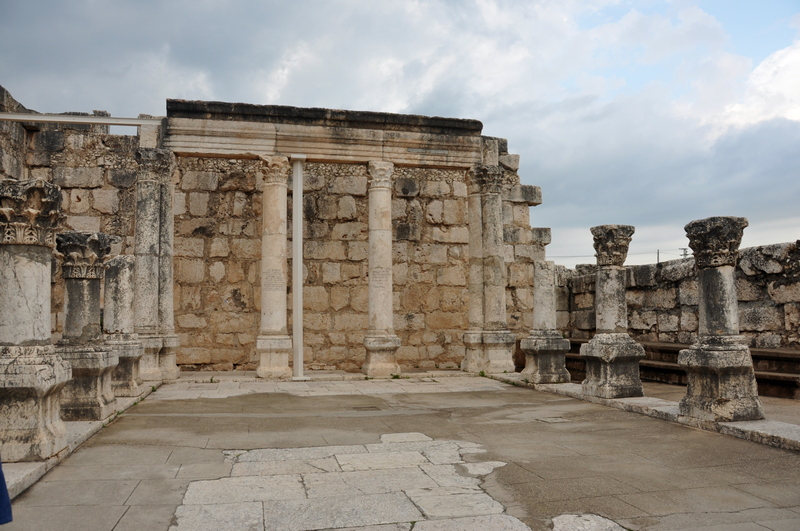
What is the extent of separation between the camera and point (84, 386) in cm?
701

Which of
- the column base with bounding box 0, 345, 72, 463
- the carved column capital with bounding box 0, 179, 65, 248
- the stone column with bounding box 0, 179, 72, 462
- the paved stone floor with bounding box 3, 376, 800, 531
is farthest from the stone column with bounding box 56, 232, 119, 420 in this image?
the carved column capital with bounding box 0, 179, 65, 248

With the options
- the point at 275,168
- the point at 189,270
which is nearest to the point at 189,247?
the point at 189,270

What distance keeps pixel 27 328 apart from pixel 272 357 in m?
6.19

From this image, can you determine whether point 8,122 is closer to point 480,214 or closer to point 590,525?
point 480,214

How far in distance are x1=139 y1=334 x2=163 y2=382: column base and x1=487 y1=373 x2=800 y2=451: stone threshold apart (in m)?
6.55

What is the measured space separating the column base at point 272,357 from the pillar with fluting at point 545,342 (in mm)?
4134

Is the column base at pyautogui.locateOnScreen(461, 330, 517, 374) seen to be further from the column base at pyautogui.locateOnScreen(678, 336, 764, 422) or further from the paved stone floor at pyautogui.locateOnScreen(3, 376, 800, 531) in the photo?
the column base at pyautogui.locateOnScreen(678, 336, 764, 422)

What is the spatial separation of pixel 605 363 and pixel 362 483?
15.6 ft

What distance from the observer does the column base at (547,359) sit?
33.4 ft

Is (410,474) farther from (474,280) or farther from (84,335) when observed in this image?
(474,280)

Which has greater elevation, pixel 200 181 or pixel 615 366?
pixel 200 181

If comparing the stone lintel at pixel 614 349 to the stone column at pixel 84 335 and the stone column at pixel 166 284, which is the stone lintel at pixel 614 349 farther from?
the stone column at pixel 166 284

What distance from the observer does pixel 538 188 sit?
1453 cm

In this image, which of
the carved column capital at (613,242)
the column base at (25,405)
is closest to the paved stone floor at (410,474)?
the column base at (25,405)
